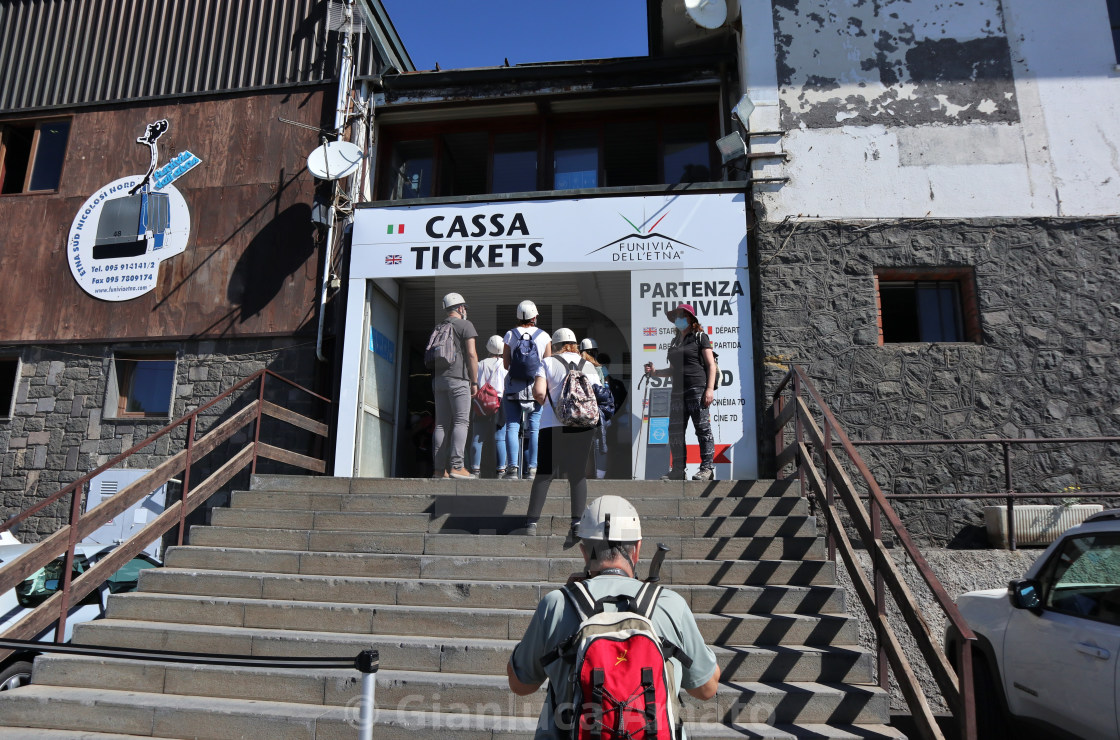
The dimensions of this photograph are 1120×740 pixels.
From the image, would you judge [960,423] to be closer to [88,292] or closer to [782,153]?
[782,153]

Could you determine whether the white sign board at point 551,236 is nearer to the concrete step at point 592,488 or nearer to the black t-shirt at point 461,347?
the black t-shirt at point 461,347

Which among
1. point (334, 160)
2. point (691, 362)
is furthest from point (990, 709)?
point (334, 160)

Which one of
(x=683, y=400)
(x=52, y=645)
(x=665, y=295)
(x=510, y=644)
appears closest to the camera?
(x=52, y=645)

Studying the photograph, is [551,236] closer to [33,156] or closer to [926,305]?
[926,305]

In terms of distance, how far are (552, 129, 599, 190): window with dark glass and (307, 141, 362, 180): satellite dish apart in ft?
9.31

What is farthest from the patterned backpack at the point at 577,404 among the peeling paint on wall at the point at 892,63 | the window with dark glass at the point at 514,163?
the window with dark glass at the point at 514,163

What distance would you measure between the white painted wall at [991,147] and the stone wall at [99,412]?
22.4 ft

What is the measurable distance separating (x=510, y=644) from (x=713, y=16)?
8840 mm

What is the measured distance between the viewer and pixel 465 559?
636 centimetres

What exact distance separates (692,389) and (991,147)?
17.6 feet

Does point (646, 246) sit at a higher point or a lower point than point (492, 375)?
higher

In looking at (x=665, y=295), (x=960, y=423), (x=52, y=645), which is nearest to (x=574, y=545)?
(x=52, y=645)

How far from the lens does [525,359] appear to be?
7.24 m

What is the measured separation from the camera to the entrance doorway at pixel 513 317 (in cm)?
1098
